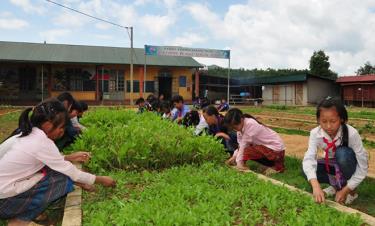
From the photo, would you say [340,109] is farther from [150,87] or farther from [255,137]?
[150,87]

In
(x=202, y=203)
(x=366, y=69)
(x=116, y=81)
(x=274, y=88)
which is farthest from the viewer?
(x=366, y=69)

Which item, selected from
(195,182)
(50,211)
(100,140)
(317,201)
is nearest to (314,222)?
(317,201)

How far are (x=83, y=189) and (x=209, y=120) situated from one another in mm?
2898

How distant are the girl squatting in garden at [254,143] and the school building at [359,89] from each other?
25062 mm

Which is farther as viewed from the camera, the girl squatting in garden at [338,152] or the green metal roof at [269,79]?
the green metal roof at [269,79]

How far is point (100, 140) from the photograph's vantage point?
5031 millimetres

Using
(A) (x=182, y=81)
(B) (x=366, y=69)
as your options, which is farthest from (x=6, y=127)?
(B) (x=366, y=69)

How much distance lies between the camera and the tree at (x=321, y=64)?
120 ft

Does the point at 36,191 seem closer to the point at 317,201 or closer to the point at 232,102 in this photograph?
the point at 317,201

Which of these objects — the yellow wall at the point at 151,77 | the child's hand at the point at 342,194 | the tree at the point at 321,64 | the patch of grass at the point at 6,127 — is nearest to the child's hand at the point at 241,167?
the child's hand at the point at 342,194

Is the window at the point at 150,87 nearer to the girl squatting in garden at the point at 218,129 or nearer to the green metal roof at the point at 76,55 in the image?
the green metal roof at the point at 76,55

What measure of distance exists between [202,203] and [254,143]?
237 cm

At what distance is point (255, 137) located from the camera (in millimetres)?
5082

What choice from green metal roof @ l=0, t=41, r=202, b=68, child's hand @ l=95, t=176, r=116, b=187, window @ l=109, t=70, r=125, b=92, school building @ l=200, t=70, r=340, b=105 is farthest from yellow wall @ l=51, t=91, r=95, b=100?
child's hand @ l=95, t=176, r=116, b=187
